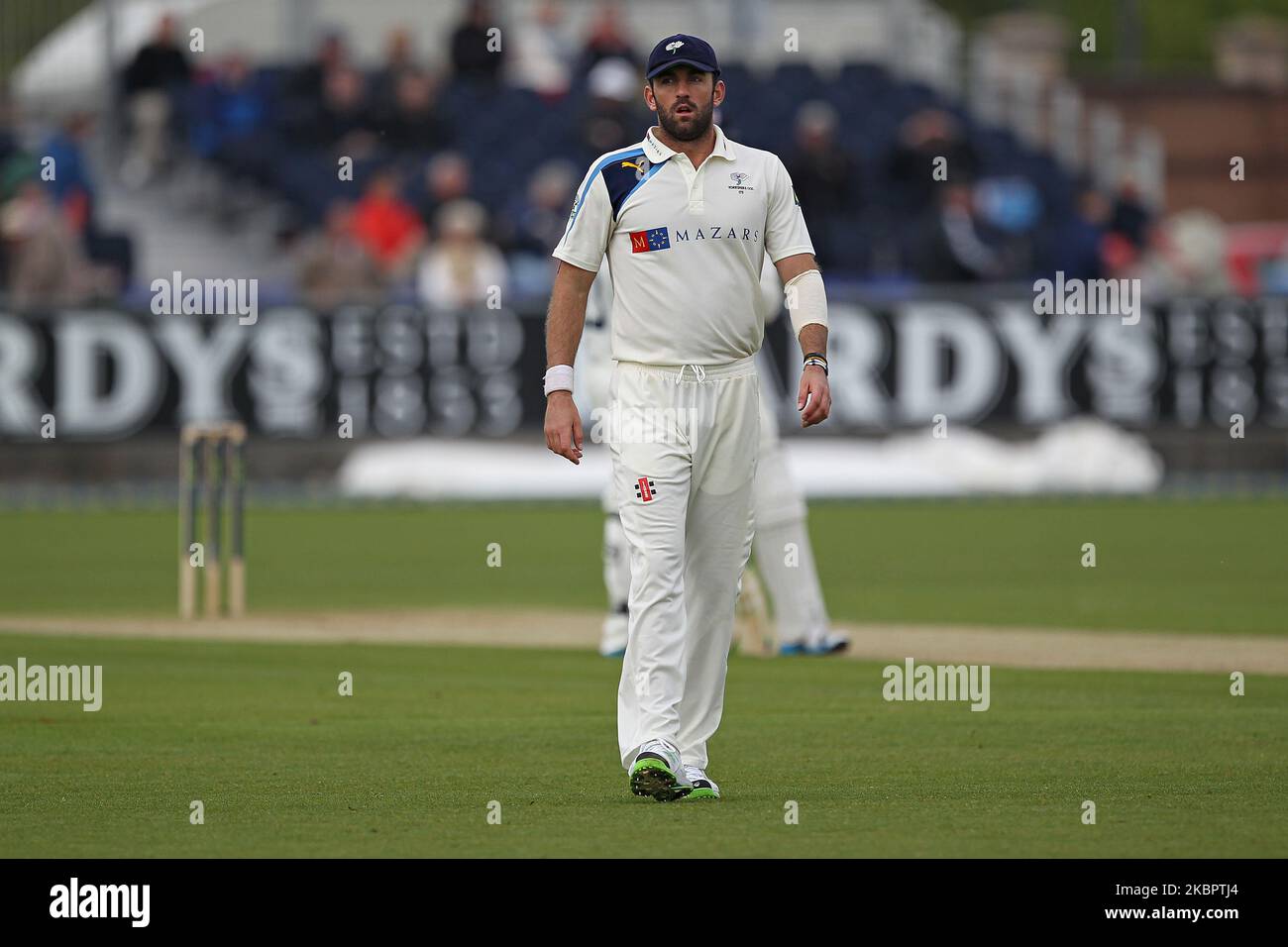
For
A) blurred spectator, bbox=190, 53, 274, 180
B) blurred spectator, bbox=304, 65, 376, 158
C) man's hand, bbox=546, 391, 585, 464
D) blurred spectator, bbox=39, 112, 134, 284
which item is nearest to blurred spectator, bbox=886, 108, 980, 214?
blurred spectator, bbox=304, 65, 376, 158

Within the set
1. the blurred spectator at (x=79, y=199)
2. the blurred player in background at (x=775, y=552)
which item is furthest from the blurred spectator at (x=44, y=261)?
the blurred player in background at (x=775, y=552)

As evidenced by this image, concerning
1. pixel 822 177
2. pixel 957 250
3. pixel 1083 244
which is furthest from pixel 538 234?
pixel 1083 244

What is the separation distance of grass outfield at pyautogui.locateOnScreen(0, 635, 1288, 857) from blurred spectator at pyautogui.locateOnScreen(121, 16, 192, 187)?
18.6m

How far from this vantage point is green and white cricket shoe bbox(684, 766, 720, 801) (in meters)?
9.01

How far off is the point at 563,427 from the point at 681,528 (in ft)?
1.87

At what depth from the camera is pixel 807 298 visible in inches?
361

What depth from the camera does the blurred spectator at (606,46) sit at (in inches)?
1302

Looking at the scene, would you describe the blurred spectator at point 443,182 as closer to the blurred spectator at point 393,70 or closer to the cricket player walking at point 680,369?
the blurred spectator at point 393,70

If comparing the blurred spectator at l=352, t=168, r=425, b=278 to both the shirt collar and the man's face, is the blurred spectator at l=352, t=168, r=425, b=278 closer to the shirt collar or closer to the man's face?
the shirt collar

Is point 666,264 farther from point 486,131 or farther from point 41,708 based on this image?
point 486,131

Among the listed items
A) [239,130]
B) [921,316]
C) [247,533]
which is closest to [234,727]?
[247,533]

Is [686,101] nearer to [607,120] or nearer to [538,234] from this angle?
[538,234]
